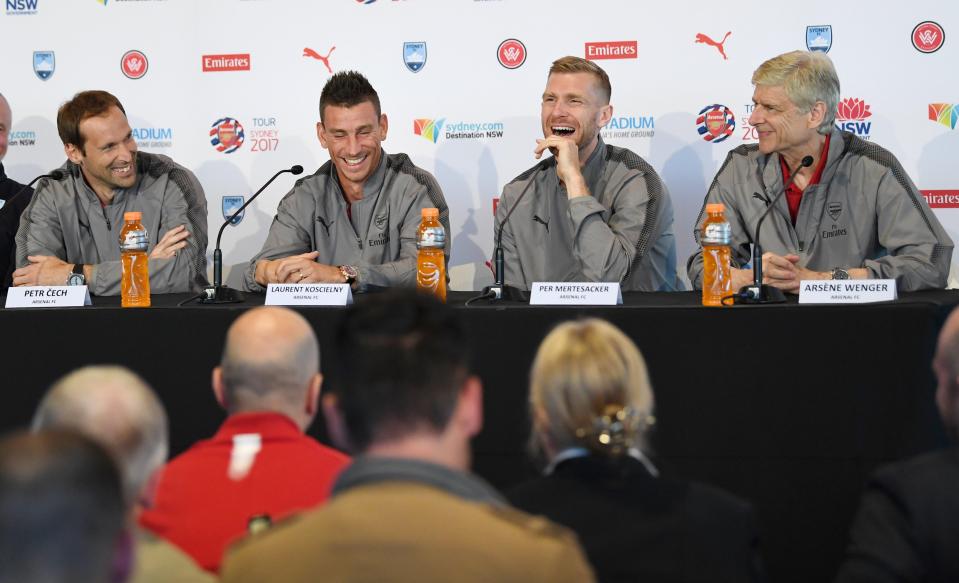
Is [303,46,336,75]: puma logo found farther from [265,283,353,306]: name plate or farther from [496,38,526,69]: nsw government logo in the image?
[265,283,353,306]: name plate

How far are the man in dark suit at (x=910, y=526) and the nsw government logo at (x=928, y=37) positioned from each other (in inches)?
130

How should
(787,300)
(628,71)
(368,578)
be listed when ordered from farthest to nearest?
(628,71)
(787,300)
(368,578)

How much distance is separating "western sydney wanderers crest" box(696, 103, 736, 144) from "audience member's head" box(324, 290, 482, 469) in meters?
3.53


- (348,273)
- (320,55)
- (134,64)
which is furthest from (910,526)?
Answer: (134,64)

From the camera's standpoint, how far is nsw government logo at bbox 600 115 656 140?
15.8 ft

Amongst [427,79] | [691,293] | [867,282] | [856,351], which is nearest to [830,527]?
[856,351]

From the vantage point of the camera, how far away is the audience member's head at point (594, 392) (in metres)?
1.66

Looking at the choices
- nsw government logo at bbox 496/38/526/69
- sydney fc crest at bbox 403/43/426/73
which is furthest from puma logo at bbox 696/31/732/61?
sydney fc crest at bbox 403/43/426/73

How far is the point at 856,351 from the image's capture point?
2742 mm

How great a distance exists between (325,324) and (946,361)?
5.43 ft

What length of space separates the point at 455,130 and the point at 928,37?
195 cm

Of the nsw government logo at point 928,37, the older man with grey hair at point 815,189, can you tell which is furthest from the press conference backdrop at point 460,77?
the older man with grey hair at point 815,189

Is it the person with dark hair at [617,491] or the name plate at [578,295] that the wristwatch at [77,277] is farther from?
the person with dark hair at [617,491]

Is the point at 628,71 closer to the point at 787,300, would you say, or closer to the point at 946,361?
the point at 787,300
